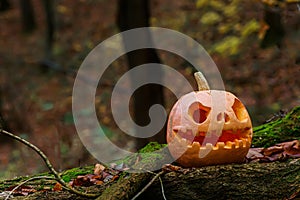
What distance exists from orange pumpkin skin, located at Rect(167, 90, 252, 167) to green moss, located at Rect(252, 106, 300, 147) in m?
0.54

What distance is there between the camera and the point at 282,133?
3.28m

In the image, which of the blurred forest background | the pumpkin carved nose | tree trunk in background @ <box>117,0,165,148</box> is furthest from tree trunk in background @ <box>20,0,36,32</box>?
the pumpkin carved nose

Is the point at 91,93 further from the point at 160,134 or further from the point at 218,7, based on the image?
the point at 160,134

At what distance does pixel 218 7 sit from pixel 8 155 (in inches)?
211

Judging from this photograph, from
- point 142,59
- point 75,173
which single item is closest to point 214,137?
point 75,173

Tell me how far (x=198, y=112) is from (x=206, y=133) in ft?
0.48

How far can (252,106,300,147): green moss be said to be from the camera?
325cm

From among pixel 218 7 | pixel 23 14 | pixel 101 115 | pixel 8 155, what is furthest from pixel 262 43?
pixel 23 14

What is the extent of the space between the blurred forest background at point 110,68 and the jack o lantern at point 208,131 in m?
4.01

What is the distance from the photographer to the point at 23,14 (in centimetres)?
1970

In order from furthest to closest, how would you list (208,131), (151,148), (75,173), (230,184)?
(75,173) → (151,148) → (208,131) → (230,184)

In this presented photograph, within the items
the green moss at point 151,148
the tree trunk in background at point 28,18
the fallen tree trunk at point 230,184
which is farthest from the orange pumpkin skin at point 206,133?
the tree trunk in background at point 28,18

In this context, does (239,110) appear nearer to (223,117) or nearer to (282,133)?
(223,117)

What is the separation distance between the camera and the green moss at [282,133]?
3.25 metres
